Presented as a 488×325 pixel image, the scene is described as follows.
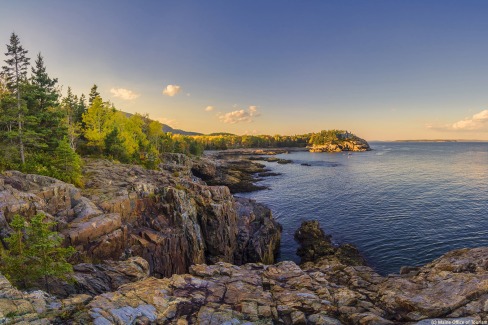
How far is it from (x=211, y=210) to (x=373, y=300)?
23310 mm

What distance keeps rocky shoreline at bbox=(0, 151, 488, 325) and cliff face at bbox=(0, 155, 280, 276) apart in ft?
0.38

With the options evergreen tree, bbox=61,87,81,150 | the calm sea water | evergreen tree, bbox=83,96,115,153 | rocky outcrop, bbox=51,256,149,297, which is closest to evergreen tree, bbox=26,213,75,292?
rocky outcrop, bbox=51,256,149,297

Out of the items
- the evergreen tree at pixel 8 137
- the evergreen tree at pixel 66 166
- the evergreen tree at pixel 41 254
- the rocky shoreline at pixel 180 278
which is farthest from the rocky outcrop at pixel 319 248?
the evergreen tree at pixel 8 137

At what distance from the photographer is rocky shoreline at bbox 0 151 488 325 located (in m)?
11.5

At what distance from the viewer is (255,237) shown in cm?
3681

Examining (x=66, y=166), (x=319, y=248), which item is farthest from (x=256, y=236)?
(x=66, y=166)

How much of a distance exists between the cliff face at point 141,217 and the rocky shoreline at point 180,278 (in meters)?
0.11

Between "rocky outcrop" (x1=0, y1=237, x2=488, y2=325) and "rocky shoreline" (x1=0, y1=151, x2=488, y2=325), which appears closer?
"rocky outcrop" (x1=0, y1=237, x2=488, y2=325)

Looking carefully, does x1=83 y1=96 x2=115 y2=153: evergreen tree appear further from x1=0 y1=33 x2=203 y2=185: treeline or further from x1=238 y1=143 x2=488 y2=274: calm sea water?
x1=238 y1=143 x2=488 y2=274: calm sea water

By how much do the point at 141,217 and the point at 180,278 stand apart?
13.2 meters

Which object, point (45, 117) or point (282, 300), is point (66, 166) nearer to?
point (45, 117)

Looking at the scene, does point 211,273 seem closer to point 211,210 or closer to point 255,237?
point 211,210

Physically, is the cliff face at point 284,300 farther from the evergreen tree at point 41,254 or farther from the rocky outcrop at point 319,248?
the rocky outcrop at point 319,248

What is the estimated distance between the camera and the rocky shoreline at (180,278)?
453 inches
